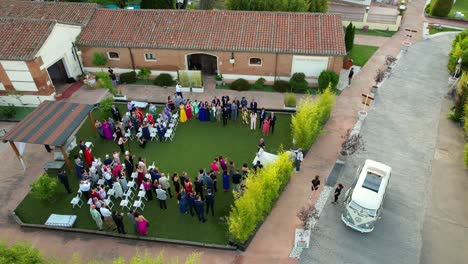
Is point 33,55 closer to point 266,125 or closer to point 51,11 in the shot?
point 51,11

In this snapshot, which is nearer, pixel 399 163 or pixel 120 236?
pixel 120 236

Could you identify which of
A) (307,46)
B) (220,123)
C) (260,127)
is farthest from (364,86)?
(220,123)

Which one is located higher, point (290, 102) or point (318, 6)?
point (318, 6)

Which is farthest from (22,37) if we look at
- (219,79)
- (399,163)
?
(399,163)

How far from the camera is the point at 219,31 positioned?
2448cm

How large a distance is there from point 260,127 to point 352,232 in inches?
325

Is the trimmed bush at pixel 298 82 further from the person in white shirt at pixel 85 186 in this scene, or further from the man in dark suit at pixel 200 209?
the person in white shirt at pixel 85 186

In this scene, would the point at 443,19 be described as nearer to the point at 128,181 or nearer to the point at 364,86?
the point at 364,86

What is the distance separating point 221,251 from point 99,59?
684 inches

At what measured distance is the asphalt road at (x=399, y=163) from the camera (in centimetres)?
1435

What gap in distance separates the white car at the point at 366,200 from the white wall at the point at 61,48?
19.8 m

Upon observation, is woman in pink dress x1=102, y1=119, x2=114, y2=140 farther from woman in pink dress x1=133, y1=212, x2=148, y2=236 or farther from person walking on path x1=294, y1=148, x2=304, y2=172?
person walking on path x1=294, y1=148, x2=304, y2=172

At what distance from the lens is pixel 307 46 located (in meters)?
23.3

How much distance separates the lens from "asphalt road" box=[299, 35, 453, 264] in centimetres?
1435
